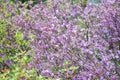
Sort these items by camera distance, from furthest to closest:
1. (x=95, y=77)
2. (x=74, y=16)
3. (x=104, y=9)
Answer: (x=74, y=16)
(x=104, y=9)
(x=95, y=77)

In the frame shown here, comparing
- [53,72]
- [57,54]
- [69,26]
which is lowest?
[53,72]

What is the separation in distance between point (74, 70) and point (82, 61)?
0.15 metres

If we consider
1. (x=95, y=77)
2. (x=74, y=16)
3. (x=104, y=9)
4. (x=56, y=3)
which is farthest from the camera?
(x=56, y=3)

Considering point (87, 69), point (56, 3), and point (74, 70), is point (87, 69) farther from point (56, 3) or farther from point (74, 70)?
point (56, 3)

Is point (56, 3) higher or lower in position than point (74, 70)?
A: higher

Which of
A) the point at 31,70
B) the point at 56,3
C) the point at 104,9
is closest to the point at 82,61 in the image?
the point at 31,70

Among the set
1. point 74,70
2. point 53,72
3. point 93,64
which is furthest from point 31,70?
point 93,64

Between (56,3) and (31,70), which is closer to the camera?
(31,70)

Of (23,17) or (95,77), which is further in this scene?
(23,17)

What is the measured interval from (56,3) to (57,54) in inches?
60.6

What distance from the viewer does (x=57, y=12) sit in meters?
4.41

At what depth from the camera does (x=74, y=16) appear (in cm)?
431

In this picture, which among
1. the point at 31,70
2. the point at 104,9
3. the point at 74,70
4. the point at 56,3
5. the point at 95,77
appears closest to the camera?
the point at 95,77

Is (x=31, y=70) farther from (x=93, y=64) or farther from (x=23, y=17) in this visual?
(x=23, y=17)
